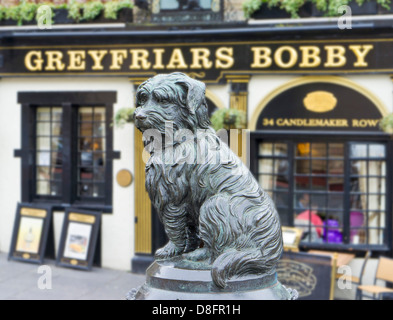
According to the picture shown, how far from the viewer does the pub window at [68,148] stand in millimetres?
9249

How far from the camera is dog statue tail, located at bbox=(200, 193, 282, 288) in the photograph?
8.53ft

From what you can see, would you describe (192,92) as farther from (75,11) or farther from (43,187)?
(43,187)

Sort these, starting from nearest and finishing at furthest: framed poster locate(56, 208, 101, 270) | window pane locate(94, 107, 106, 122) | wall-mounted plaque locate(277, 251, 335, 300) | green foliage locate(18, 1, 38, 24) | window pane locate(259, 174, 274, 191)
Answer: wall-mounted plaque locate(277, 251, 335, 300), window pane locate(259, 174, 274, 191), framed poster locate(56, 208, 101, 270), green foliage locate(18, 1, 38, 24), window pane locate(94, 107, 106, 122)

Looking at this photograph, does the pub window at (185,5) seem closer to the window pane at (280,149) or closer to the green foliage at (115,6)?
the green foliage at (115,6)

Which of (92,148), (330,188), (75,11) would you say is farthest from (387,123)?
(75,11)

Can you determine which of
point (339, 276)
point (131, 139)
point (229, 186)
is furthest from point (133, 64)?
point (229, 186)

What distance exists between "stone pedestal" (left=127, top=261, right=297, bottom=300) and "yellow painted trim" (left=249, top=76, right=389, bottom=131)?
232 inches

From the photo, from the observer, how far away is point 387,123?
7.50 metres

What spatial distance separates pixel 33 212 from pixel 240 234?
7316 millimetres

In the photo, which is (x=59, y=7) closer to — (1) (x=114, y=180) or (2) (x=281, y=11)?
(1) (x=114, y=180)

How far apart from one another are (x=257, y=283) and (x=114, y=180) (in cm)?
673

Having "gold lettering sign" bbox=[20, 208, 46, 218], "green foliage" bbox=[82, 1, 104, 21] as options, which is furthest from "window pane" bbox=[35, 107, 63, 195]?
"green foliage" bbox=[82, 1, 104, 21]

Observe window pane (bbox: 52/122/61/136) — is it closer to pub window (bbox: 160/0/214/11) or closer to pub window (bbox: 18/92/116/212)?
pub window (bbox: 18/92/116/212)

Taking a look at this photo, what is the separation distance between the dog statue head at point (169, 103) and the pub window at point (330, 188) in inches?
230
